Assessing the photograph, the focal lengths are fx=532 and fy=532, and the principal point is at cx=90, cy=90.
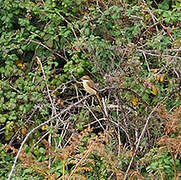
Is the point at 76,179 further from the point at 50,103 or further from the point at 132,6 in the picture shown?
the point at 132,6

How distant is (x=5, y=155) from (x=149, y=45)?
64.2 inches

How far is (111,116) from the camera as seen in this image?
4574 millimetres

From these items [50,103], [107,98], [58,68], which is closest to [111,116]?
[107,98]

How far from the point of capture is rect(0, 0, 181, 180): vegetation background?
4.39m

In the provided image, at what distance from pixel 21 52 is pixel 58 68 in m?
0.41

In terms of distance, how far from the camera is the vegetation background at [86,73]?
439 cm

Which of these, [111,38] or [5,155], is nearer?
[5,155]

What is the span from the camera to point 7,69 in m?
5.07

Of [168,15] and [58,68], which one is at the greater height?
[168,15]

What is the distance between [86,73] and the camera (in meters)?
5.05

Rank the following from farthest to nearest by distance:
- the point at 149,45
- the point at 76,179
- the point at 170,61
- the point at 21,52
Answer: the point at 21,52 → the point at 149,45 → the point at 170,61 → the point at 76,179

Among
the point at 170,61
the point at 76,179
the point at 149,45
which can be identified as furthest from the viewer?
the point at 149,45

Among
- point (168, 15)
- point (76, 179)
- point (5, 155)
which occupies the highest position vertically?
point (168, 15)

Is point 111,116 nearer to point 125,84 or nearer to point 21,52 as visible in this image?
point 125,84
